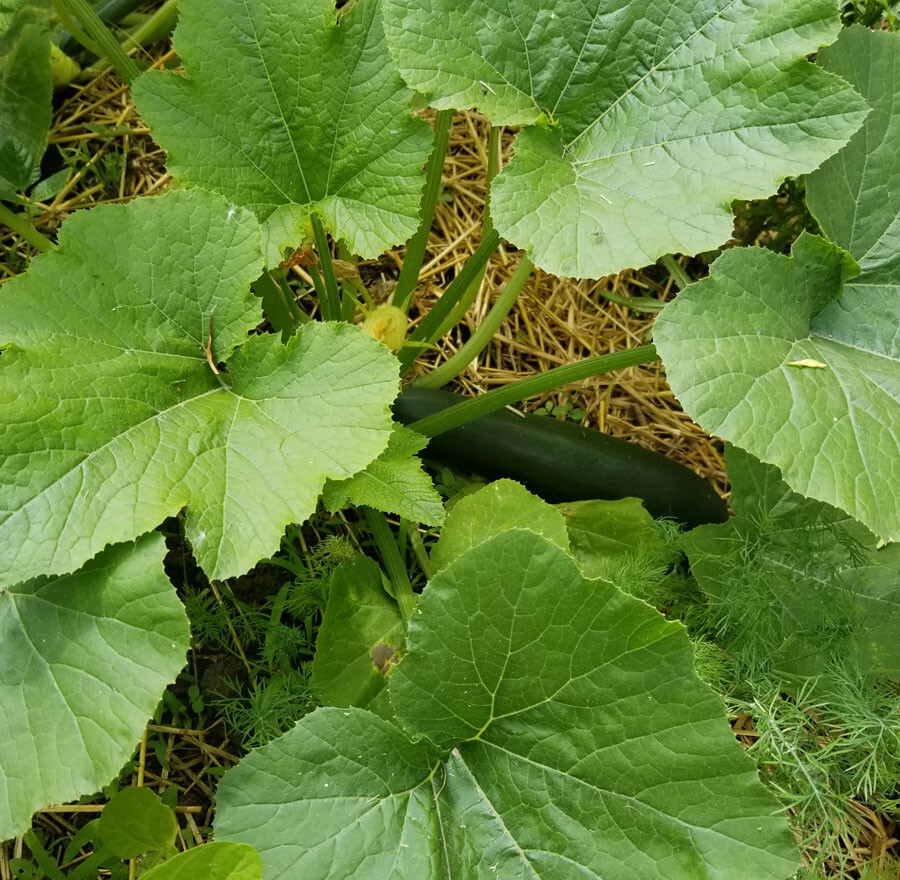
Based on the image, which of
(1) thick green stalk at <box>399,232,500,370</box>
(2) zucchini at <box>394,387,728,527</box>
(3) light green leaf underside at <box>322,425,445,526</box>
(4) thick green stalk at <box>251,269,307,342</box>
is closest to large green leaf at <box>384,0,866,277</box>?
(1) thick green stalk at <box>399,232,500,370</box>

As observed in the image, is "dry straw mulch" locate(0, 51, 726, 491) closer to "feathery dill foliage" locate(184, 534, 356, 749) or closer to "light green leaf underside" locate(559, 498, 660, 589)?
"light green leaf underside" locate(559, 498, 660, 589)

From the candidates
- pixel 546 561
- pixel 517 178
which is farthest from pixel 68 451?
pixel 517 178

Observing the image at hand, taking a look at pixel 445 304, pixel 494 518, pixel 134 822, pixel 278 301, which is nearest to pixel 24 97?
pixel 278 301

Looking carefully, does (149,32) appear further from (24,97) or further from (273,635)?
(273,635)

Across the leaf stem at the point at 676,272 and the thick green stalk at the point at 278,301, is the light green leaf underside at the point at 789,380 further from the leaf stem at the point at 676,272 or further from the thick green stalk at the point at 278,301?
the thick green stalk at the point at 278,301

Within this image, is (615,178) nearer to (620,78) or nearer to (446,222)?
(620,78)

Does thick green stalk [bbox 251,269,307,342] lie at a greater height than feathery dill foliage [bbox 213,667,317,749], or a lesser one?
greater

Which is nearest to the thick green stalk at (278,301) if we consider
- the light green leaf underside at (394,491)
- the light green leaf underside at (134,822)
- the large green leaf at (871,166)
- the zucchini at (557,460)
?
the zucchini at (557,460)
